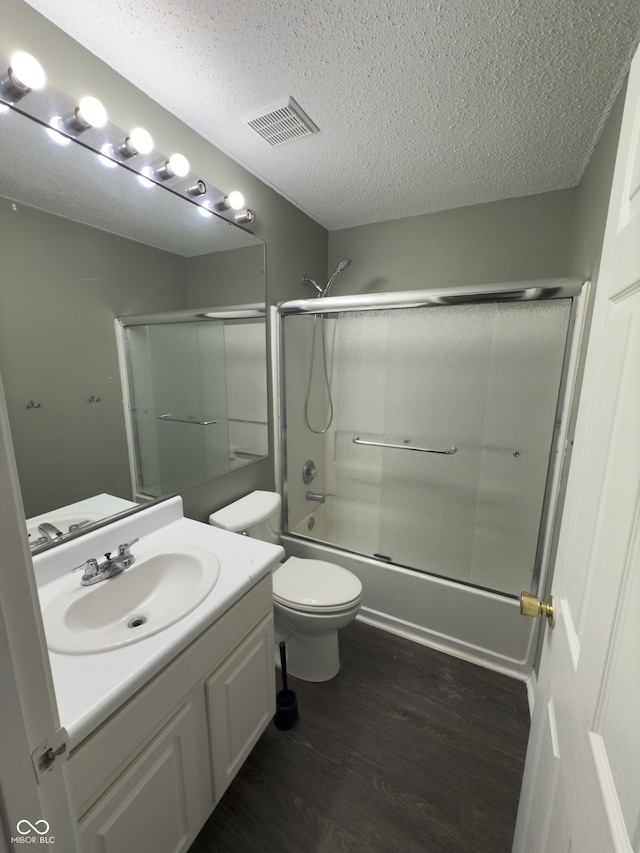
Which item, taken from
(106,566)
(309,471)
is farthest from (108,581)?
(309,471)

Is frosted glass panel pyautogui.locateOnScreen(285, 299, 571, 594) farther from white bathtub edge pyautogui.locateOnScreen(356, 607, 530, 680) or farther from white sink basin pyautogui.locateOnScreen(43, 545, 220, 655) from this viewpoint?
white sink basin pyautogui.locateOnScreen(43, 545, 220, 655)

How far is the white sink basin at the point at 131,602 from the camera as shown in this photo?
0.85 m

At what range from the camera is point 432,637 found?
191cm

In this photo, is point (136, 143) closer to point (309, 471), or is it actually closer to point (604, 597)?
point (604, 597)

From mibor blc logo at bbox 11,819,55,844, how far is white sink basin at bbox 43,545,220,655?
0.38 m

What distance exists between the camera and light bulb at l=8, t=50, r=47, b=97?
874mm

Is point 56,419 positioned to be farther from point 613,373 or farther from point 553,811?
point 553,811

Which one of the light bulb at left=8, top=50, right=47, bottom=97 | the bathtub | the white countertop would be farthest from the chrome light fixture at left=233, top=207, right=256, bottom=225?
the bathtub

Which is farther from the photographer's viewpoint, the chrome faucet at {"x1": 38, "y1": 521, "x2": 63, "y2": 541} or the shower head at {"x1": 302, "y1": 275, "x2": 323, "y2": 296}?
the shower head at {"x1": 302, "y1": 275, "x2": 323, "y2": 296}

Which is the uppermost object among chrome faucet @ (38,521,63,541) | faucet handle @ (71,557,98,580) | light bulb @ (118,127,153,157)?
light bulb @ (118,127,153,157)

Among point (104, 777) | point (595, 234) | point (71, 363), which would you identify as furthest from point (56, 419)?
point (595, 234)

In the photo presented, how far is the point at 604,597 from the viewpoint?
50cm

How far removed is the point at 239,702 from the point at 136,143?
6.06 feet

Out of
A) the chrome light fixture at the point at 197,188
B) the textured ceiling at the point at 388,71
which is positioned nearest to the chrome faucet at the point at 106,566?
the chrome light fixture at the point at 197,188
